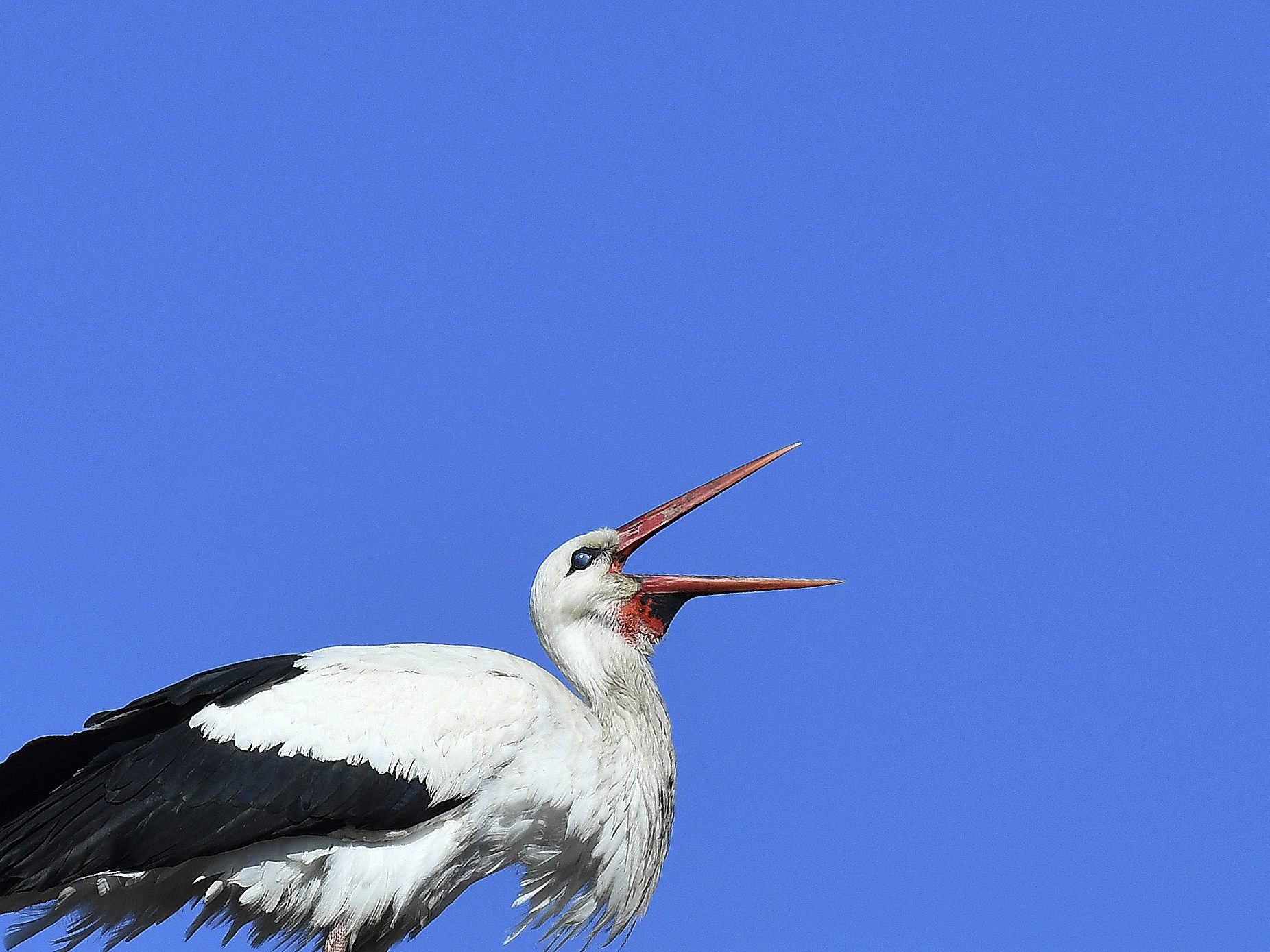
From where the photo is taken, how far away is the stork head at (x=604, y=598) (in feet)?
27.0

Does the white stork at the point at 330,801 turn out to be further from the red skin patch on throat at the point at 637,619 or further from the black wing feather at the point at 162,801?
the red skin patch on throat at the point at 637,619

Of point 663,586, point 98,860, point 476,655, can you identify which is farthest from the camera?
point 663,586

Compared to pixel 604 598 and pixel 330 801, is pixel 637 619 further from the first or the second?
pixel 330 801

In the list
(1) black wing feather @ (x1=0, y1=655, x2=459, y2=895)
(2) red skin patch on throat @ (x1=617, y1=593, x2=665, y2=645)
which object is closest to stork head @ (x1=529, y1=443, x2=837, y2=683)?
(2) red skin patch on throat @ (x1=617, y1=593, x2=665, y2=645)

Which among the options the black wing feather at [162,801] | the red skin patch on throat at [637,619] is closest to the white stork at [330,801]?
the black wing feather at [162,801]

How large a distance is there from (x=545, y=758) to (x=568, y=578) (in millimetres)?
950

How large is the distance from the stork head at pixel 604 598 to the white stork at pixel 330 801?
0.33 m

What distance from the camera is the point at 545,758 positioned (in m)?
7.57

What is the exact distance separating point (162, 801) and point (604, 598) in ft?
6.19

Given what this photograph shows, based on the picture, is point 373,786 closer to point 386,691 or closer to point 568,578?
point 386,691

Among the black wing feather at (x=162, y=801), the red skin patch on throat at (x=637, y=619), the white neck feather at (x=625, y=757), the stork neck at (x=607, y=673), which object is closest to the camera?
the black wing feather at (x=162, y=801)

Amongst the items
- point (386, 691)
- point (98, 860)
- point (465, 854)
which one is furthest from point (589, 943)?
point (98, 860)

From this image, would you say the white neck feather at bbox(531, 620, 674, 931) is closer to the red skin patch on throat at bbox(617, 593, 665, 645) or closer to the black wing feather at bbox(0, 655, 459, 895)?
the red skin patch on throat at bbox(617, 593, 665, 645)

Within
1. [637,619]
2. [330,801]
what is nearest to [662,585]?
[637,619]
